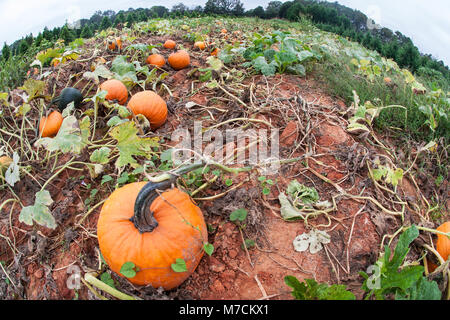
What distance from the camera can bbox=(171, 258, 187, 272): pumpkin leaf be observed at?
140cm

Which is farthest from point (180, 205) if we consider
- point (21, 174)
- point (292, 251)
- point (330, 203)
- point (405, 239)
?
point (21, 174)

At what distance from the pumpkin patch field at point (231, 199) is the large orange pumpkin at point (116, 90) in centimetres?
1

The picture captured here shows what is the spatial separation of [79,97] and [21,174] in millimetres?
956

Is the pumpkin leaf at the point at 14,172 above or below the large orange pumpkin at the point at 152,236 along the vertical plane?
below

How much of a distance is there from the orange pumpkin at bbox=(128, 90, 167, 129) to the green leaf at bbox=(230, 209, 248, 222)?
1.44 metres

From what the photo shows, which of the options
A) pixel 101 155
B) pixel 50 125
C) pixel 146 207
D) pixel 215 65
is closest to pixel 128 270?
pixel 146 207

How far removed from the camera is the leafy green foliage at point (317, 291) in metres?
1.25

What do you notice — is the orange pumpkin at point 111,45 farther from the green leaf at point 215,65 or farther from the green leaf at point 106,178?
the green leaf at point 106,178

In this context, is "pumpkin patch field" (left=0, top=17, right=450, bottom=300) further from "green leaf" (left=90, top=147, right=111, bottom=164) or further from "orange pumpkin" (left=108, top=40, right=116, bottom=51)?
"orange pumpkin" (left=108, top=40, right=116, bottom=51)

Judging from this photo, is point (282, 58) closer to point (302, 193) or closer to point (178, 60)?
point (178, 60)

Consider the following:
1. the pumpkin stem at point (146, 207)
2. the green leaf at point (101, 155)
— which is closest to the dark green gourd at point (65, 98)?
the green leaf at point (101, 155)

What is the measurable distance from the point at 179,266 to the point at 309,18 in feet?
51.3

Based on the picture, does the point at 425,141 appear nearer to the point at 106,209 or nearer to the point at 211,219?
the point at 211,219

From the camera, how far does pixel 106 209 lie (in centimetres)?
159
